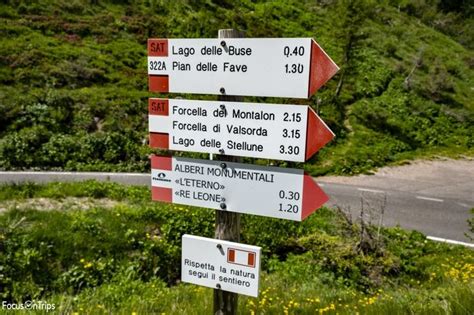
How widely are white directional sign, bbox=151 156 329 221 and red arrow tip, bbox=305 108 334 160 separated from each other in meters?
0.17

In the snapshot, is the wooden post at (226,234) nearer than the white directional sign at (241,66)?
No

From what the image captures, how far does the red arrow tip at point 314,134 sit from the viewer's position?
9.23ft

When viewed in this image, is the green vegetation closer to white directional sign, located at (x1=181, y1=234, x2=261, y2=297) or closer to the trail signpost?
white directional sign, located at (x1=181, y1=234, x2=261, y2=297)

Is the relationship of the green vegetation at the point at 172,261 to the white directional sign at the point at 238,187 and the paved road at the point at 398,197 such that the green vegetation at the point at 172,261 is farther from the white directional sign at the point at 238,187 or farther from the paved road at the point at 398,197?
the paved road at the point at 398,197

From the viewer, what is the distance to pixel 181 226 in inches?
301

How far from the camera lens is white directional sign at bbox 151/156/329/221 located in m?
2.87

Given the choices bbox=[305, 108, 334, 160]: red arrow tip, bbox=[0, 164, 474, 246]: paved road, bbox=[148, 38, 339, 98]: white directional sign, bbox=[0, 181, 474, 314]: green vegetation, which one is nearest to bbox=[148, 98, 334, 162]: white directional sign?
bbox=[305, 108, 334, 160]: red arrow tip

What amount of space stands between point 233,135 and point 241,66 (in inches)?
19.1

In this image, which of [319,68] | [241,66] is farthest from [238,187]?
[319,68]

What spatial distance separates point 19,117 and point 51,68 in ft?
13.5

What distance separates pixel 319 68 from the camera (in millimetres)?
2785

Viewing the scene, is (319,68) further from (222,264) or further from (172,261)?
(172,261)

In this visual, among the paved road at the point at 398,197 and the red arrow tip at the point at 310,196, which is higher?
the red arrow tip at the point at 310,196

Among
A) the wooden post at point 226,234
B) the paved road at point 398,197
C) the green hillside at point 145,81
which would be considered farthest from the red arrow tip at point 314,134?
the green hillside at point 145,81
